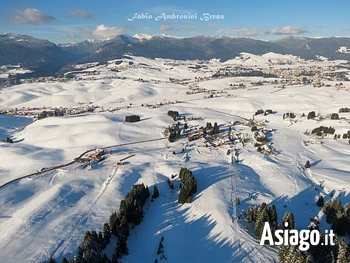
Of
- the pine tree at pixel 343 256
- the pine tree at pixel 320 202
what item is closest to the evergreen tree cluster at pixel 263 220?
the pine tree at pixel 343 256

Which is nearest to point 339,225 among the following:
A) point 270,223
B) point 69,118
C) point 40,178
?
point 270,223

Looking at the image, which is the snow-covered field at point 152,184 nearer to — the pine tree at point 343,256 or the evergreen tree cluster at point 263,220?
the evergreen tree cluster at point 263,220

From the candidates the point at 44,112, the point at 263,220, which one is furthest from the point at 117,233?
the point at 44,112

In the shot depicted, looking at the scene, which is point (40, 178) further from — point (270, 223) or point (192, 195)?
point (270, 223)

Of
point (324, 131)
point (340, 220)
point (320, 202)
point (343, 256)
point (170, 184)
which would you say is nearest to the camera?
point (343, 256)

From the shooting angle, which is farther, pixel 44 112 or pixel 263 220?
pixel 44 112

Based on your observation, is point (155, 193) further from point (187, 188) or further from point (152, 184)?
point (187, 188)
